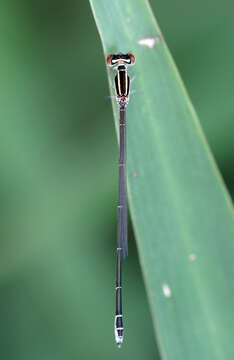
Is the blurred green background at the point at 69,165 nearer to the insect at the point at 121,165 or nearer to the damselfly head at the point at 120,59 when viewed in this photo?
the insect at the point at 121,165

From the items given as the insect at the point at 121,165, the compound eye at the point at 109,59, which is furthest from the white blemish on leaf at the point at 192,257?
the compound eye at the point at 109,59

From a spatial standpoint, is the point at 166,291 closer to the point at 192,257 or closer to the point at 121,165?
the point at 192,257

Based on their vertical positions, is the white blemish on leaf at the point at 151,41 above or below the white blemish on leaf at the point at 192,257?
above

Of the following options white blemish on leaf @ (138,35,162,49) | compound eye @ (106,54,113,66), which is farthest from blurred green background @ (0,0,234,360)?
white blemish on leaf @ (138,35,162,49)

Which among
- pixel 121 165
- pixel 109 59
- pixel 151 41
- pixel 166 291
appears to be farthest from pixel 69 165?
pixel 166 291

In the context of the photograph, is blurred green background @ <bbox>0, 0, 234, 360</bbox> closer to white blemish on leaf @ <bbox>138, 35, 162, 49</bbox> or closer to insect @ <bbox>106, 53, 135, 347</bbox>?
insect @ <bbox>106, 53, 135, 347</bbox>

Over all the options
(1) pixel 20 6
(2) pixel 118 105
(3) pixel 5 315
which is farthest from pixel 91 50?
(3) pixel 5 315

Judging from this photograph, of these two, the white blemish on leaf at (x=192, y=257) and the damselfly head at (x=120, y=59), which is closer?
the white blemish on leaf at (x=192, y=257)
